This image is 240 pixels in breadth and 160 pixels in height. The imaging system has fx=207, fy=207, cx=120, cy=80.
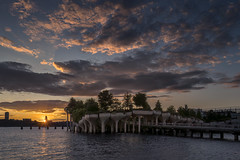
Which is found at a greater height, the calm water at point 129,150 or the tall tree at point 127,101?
the tall tree at point 127,101

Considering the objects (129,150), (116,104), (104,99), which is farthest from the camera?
(116,104)

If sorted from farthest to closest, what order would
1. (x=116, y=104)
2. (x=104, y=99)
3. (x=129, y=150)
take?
(x=116, y=104) → (x=104, y=99) → (x=129, y=150)

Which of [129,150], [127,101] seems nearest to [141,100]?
[127,101]

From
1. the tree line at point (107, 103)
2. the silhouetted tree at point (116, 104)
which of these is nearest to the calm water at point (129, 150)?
the tree line at point (107, 103)

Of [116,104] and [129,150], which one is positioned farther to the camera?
[116,104]

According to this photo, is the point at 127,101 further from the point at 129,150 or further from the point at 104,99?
the point at 129,150

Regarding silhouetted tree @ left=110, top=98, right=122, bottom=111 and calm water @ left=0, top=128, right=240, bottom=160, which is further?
silhouetted tree @ left=110, top=98, right=122, bottom=111

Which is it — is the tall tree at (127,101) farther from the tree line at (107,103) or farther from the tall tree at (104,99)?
the tall tree at (104,99)

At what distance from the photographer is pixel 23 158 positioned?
31766 mm

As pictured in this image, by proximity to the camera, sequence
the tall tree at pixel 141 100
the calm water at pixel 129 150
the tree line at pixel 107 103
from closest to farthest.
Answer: the calm water at pixel 129 150
the tree line at pixel 107 103
the tall tree at pixel 141 100

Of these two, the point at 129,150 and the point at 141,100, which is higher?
the point at 141,100

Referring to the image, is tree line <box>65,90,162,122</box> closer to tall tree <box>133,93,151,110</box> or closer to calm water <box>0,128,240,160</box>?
tall tree <box>133,93,151,110</box>

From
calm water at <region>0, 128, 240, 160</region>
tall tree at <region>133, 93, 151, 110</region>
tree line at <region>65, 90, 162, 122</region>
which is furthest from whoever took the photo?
tall tree at <region>133, 93, 151, 110</region>

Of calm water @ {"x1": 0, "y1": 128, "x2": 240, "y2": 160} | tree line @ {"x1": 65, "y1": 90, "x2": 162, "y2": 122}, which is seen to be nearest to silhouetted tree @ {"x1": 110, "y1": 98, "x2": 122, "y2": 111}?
tree line @ {"x1": 65, "y1": 90, "x2": 162, "y2": 122}
